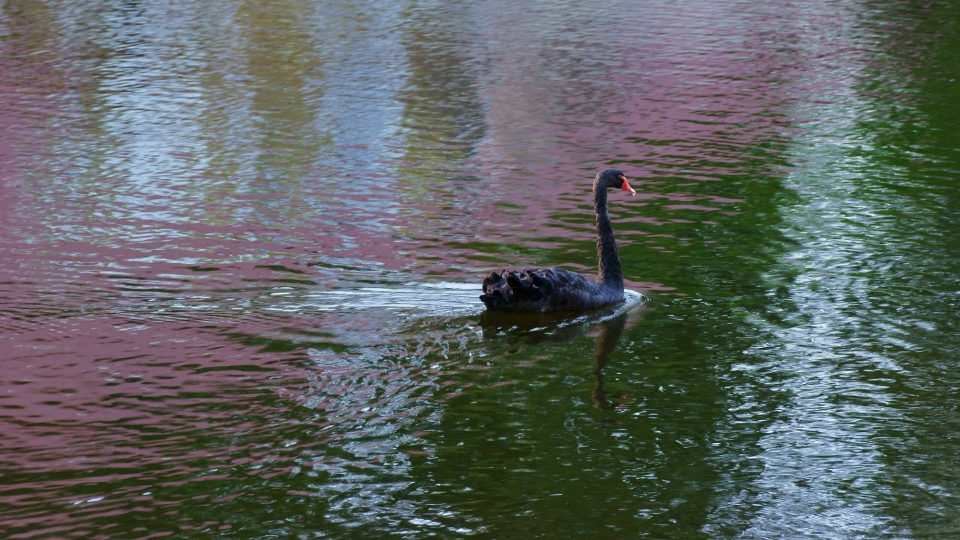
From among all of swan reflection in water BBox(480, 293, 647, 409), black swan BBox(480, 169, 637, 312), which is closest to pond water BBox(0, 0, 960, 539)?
swan reflection in water BBox(480, 293, 647, 409)

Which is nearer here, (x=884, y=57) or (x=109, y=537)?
(x=109, y=537)

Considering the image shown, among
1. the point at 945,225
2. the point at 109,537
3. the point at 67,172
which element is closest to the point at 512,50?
the point at 67,172

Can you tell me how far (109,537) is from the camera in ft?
19.3

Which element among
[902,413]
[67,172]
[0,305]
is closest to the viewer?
[902,413]

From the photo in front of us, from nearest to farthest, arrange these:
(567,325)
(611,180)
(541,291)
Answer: (541,291)
(567,325)
(611,180)

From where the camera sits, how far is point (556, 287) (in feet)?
29.9

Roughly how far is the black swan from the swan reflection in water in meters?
0.09

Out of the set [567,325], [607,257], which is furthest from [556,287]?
[607,257]

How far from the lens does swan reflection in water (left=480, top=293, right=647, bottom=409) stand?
8812mm

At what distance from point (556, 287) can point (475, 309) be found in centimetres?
64

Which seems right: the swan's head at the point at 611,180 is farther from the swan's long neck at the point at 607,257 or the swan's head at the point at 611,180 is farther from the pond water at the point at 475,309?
the pond water at the point at 475,309

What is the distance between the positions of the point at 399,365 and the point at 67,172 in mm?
7700

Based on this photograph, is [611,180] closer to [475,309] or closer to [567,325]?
[567,325]

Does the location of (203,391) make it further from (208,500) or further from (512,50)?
(512,50)
